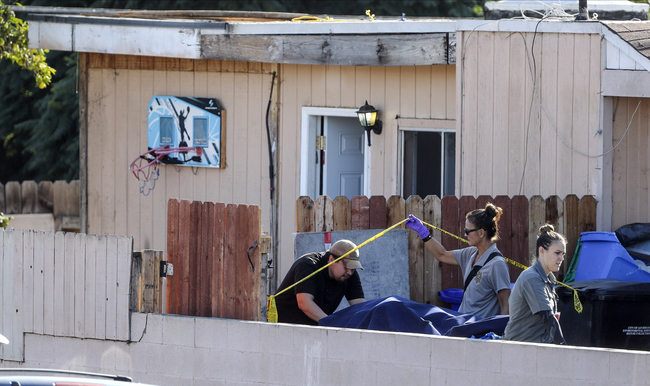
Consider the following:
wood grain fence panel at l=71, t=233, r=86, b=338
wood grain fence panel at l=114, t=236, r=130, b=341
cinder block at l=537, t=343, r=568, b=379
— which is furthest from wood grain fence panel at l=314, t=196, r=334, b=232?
cinder block at l=537, t=343, r=568, b=379

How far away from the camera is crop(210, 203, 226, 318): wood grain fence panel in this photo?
6699 mm

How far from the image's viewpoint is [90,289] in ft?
22.8

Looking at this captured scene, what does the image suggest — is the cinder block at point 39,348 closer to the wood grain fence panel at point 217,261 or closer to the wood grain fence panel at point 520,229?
the wood grain fence panel at point 217,261

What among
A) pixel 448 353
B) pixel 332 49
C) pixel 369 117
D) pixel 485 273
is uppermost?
pixel 332 49

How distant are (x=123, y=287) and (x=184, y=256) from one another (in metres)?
0.56

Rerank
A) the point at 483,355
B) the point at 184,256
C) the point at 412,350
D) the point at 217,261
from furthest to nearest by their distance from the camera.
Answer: the point at 184,256 < the point at 217,261 < the point at 412,350 < the point at 483,355

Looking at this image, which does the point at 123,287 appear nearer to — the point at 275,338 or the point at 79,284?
the point at 79,284

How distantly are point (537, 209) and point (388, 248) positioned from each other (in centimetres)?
147

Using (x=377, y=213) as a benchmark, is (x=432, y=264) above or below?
below

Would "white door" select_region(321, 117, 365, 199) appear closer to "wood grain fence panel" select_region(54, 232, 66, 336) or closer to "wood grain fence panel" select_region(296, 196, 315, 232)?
"wood grain fence panel" select_region(296, 196, 315, 232)

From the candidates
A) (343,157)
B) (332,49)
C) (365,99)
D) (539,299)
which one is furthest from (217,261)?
(343,157)

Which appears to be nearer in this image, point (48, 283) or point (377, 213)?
point (48, 283)

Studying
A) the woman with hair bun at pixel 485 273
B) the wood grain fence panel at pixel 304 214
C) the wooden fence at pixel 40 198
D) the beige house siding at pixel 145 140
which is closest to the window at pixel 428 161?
the beige house siding at pixel 145 140

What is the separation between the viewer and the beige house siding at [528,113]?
7930mm
